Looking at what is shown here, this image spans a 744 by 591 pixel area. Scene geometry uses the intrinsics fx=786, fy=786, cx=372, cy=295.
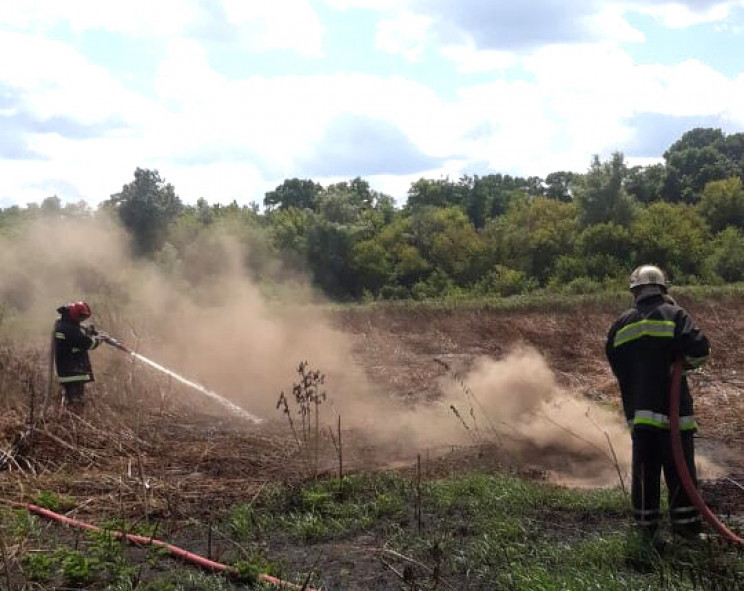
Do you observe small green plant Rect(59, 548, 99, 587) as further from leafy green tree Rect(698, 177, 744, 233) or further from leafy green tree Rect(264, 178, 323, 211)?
leafy green tree Rect(264, 178, 323, 211)

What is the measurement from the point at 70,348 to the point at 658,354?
7646 millimetres

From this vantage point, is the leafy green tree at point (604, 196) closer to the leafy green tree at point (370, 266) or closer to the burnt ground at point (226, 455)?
the leafy green tree at point (370, 266)

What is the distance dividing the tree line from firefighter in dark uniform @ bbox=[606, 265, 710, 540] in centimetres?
1810

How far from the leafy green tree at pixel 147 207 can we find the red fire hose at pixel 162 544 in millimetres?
18597

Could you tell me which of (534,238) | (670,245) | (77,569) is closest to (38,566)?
(77,569)

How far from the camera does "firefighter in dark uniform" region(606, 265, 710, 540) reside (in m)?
5.27

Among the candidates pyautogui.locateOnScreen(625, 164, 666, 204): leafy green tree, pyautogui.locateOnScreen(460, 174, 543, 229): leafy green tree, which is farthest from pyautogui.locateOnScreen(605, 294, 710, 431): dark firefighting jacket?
pyautogui.locateOnScreen(460, 174, 543, 229): leafy green tree

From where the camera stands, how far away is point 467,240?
3912 cm

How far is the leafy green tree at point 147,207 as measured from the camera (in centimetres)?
2650

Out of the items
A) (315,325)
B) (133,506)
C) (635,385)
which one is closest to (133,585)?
(133,506)

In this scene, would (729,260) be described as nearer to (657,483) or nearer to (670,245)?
(670,245)

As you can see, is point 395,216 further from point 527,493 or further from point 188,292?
point 527,493

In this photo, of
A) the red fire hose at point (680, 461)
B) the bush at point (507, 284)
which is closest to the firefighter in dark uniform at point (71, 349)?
the red fire hose at point (680, 461)

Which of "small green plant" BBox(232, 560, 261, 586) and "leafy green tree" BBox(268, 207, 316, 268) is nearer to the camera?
"small green plant" BBox(232, 560, 261, 586)
